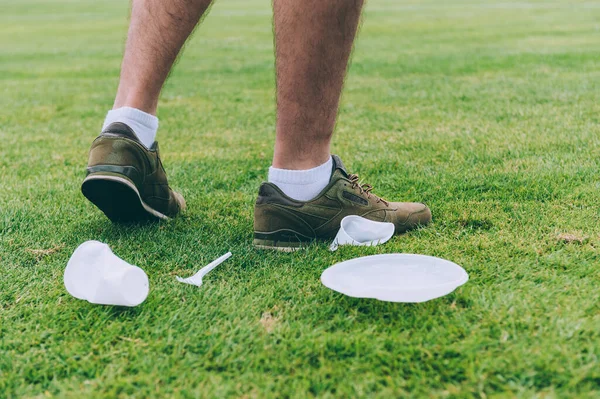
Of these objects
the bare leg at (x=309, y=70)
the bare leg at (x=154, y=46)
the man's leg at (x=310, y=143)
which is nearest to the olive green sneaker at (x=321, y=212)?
the man's leg at (x=310, y=143)

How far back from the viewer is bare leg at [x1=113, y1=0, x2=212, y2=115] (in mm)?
1983

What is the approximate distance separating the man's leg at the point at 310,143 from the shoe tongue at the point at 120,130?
0.49 meters

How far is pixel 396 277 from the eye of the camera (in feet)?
5.04

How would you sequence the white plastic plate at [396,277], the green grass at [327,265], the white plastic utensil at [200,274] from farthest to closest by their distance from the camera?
the white plastic utensil at [200,274]
the white plastic plate at [396,277]
the green grass at [327,265]

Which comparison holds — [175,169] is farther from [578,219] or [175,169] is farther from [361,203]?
[578,219]

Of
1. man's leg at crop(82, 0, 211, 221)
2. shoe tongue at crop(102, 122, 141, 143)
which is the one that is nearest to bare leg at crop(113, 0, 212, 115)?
man's leg at crop(82, 0, 211, 221)

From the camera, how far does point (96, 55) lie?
893 centimetres

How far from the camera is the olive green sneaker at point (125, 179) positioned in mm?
1828

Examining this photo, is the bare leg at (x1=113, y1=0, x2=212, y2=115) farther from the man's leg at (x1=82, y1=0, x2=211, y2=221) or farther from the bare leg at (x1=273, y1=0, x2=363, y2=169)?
the bare leg at (x1=273, y1=0, x2=363, y2=169)

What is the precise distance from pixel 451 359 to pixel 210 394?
49 cm

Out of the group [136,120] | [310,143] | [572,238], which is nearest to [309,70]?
[310,143]

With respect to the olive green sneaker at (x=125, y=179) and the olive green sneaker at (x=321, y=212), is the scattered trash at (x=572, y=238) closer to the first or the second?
the olive green sneaker at (x=321, y=212)

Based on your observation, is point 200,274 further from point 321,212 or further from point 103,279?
point 321,212

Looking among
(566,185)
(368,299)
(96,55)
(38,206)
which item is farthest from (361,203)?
(96,55)
